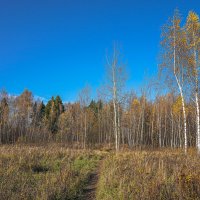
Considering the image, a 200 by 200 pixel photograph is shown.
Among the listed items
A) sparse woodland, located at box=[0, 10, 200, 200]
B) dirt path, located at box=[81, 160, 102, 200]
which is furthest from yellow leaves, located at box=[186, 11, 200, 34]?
dirt path, located at box=[81, 160, 102, 200]

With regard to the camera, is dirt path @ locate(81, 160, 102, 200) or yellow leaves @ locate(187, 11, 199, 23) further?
yellow leaves @ locate(187, 11, 199, 23)

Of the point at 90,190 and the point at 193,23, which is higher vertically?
the point at 193,23

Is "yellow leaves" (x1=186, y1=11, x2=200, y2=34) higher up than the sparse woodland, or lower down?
higher up

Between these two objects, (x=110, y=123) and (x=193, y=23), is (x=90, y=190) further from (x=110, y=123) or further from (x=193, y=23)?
(x=110, y=123)

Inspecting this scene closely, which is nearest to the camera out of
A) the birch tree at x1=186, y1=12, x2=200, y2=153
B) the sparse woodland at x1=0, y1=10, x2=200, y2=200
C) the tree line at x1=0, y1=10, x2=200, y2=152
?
the sparse woodland at x1=0, y1=10, x2=200, y2=200

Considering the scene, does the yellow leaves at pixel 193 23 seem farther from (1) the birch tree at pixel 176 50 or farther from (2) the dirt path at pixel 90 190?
(2) the dirt path at pixel 90 190

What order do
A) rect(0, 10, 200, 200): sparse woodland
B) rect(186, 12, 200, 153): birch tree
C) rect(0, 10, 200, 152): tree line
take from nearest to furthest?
rect(0, 10, 200, 200): sparse woodland, rect(186, 12, 200, 153): birch tree, rect(0, 10, 200, 152): tree line

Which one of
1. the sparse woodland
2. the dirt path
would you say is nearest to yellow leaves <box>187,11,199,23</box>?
the sparse woodland

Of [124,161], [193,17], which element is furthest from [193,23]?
[124,161]

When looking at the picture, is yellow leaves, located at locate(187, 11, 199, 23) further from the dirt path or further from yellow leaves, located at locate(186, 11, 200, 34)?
the dirt path

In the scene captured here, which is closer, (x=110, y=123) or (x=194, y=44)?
(x=194, y=44)

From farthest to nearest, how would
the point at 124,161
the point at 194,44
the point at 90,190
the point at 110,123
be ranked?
1. the point at 110,123
2. the point at 194,44
3. the point at 124,161
4. the point at 90,190

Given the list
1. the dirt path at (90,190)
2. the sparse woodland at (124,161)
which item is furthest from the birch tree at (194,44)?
the dirt path at (90,190)

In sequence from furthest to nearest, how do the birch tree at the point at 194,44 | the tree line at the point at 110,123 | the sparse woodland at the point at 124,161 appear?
the tree line at the point at 110,123
the birch tree at the point at 194,44
the sparse woodland at the point at 124,161
